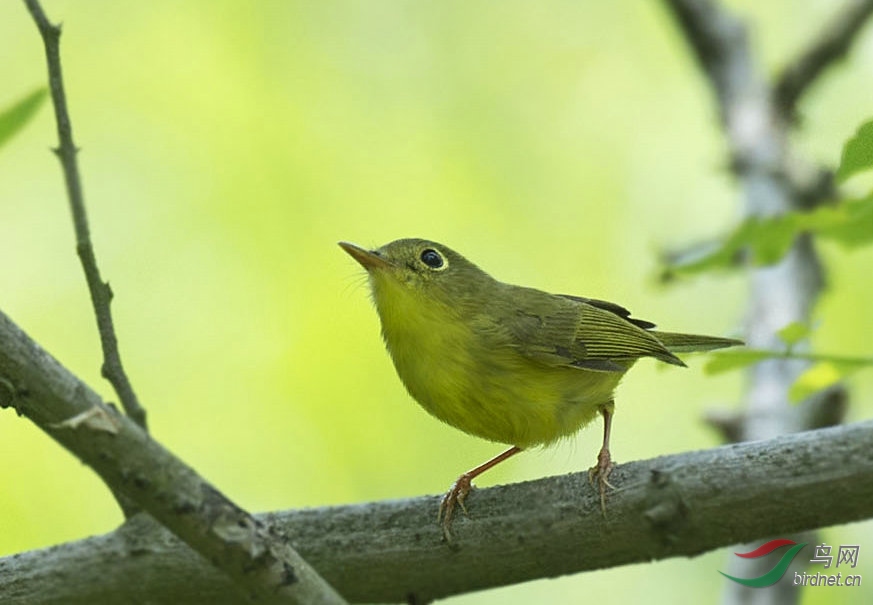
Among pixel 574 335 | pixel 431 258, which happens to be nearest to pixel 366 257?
pixel 431 258

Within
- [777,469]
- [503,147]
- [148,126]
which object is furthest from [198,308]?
[777,469]

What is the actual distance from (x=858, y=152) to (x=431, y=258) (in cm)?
273

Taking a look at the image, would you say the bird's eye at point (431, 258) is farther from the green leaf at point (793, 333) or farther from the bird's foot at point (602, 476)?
the green leaf at point (793, 333)

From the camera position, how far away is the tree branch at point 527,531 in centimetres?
311

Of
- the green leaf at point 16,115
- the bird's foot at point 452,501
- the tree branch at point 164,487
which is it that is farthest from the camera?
the bird's foot at point 452,501

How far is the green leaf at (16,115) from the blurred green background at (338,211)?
445cm

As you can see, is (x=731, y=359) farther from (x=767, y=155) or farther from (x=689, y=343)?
(x=767, y=155)

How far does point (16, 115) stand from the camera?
2.95m

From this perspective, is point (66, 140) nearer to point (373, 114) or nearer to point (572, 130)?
point (373, 114)

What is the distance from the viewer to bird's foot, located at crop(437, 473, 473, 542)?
3.43 meters

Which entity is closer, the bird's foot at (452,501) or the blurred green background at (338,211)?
the bird's foot at (452,501)

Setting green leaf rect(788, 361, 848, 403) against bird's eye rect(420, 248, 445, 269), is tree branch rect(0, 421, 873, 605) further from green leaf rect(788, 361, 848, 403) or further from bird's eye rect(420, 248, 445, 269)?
bird's eye rect(420, 248, 445, 269)

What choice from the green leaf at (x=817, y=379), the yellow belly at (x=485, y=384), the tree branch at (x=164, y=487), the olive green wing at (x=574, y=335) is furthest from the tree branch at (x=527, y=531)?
the olive green wing at (x=574, y=335)

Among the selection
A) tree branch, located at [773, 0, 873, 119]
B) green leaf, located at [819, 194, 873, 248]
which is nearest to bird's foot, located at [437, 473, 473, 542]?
green leaf, located at [819, 194, 873, 248]
